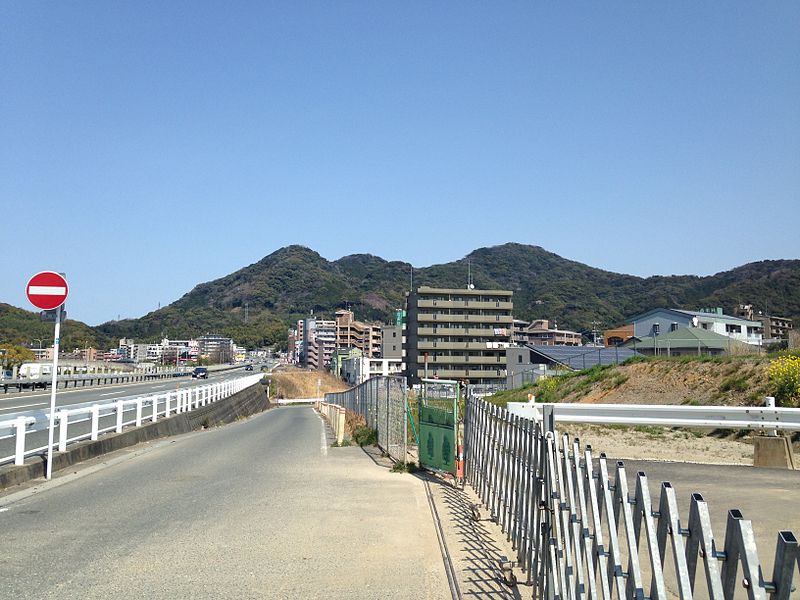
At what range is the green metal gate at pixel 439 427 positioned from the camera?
38.2ft

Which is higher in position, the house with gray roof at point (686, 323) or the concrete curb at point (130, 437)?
the house with gray roof at point (686, 323)

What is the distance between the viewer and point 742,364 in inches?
826

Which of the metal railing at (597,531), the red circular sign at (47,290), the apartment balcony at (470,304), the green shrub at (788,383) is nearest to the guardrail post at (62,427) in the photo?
the red circular sign at (47,290)

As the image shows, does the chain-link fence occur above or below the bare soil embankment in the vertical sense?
above

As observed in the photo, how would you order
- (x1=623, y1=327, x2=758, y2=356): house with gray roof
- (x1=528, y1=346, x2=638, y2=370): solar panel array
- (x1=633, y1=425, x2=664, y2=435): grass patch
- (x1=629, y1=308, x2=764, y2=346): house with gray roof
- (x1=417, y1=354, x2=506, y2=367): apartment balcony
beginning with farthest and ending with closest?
(x1=417, y1=354, x2=506, y2=367): apartment balcony < (x1=629, y1=308, x2=764, y2=346): house with gray roof < (x1=623, y1=327, x2=758, y2=356): house with gray roof < (x1=528, y1=346, x2=638, y2=370): solar panel array < (x1=633, y1=425, x2=664, y2=435): grass patch

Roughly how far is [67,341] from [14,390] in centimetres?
10320

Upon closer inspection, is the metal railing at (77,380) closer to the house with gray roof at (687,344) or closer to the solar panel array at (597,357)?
the solar panel array at (597,357)

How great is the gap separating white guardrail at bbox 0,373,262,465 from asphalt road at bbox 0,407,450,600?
3.12 ft

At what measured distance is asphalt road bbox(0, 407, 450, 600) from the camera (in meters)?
6.35

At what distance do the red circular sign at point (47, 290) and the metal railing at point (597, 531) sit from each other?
25.3 ft

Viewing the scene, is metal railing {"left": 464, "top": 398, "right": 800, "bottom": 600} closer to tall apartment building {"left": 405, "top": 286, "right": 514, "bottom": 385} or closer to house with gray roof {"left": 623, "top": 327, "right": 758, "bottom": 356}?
house with gray roof {"left": 623, "top": 327, "right": 758, "bottom": 356}

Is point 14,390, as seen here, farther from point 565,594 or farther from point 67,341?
point 67,341

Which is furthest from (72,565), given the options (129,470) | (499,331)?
(499,331)

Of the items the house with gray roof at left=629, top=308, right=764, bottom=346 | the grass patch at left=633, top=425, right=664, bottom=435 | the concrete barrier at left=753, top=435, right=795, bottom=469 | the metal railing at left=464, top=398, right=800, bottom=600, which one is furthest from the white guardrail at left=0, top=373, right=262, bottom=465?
the house with gray roof at left=629, top=308, right=764, bottom=346
